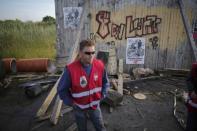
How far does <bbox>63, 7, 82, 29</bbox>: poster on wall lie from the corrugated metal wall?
0.55ft

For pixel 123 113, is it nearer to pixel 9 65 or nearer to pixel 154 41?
pixel 154 41

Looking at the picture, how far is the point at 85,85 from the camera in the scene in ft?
9.72

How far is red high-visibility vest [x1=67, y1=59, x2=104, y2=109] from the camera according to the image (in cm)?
289

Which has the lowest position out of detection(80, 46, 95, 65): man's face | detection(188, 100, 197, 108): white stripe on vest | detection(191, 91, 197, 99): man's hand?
Answer: detection(188, 100, 197, 108): white stripe on vest

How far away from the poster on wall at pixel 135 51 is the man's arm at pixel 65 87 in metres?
6.52

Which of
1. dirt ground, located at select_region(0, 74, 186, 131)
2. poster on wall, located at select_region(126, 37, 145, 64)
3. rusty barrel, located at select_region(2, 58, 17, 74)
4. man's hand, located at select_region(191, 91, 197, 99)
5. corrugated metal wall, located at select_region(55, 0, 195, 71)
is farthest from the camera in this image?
poster on wall, located at select_region(126, 37, 145, 64)

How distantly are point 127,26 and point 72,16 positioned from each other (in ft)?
8.95

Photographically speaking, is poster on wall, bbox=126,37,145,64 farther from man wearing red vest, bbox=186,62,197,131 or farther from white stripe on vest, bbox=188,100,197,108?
white stripe on vest, bbox=188,100,197,108

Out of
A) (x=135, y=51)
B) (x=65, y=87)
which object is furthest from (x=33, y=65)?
(x=65, y=87)

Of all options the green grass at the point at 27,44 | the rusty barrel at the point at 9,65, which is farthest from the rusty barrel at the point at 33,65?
the green grass at the point at 27,44

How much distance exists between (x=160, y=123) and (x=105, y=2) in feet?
19.7

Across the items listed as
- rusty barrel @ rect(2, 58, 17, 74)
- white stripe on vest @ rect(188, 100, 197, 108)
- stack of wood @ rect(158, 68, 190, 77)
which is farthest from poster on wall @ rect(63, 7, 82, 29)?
white stripe on vest @ rect(188, 100, 197, 108)

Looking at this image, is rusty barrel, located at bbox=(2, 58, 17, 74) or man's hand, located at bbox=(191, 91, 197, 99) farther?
rusty barrel, located at bbox=(2, 58, 17, 74)

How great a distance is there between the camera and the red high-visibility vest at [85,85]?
9.50 feet
